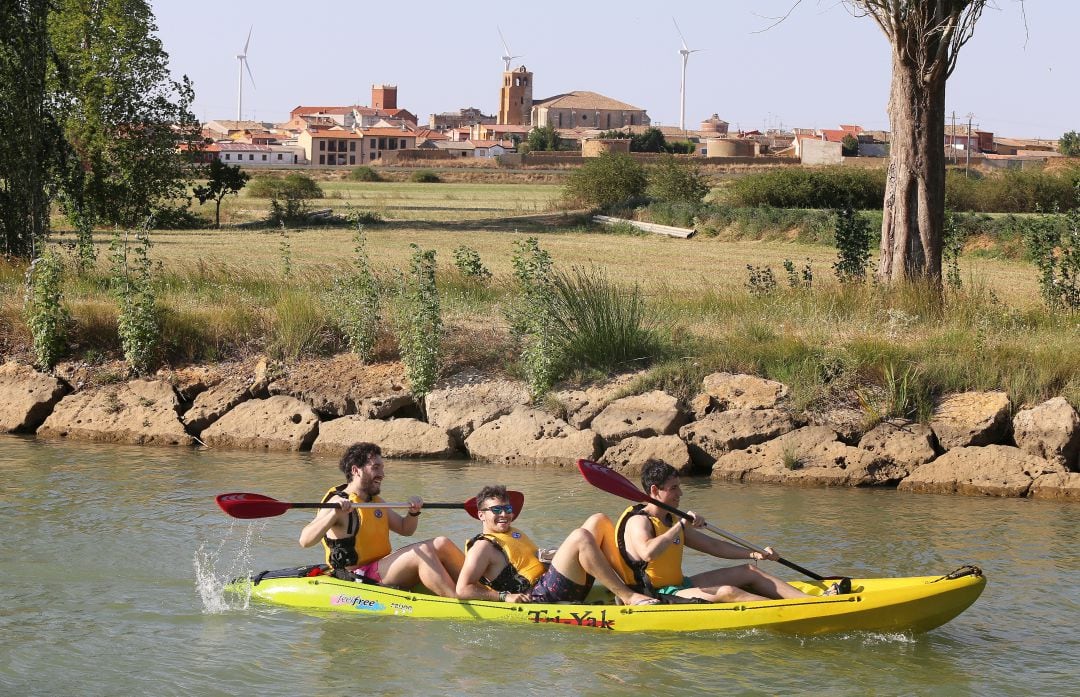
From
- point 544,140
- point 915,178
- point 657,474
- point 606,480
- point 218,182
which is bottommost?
point 606,480

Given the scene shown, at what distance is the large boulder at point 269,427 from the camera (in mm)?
13781

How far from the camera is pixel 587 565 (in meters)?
8.21

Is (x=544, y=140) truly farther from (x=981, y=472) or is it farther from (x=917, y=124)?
(x=981, y=472)

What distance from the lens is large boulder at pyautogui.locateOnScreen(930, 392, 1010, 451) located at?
12391 millimetres

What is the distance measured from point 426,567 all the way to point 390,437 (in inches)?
204

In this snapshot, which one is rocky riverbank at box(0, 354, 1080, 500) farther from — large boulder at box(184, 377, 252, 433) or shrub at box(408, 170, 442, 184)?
shrub at box(408, 170, 442, 184)

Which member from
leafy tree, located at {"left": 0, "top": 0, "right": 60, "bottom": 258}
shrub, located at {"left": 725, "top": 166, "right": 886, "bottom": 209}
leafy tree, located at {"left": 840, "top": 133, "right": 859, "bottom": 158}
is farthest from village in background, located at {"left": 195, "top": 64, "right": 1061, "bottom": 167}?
leafy tree, located at {"left": 0, "top": 0, "right": 60, "bottom": 258}

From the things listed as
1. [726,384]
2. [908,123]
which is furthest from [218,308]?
[908,123]

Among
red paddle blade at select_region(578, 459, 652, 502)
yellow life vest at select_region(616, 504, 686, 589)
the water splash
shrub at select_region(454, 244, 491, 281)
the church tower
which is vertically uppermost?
the church tower

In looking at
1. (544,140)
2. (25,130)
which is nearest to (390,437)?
(25,130)

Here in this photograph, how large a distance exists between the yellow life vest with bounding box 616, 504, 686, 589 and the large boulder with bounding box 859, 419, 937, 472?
185 inches

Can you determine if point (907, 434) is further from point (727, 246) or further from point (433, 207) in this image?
point (433, 207)

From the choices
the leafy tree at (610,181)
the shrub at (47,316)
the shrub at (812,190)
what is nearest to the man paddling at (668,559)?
the shrub at (47,316)

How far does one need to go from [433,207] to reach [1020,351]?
36048 mm
